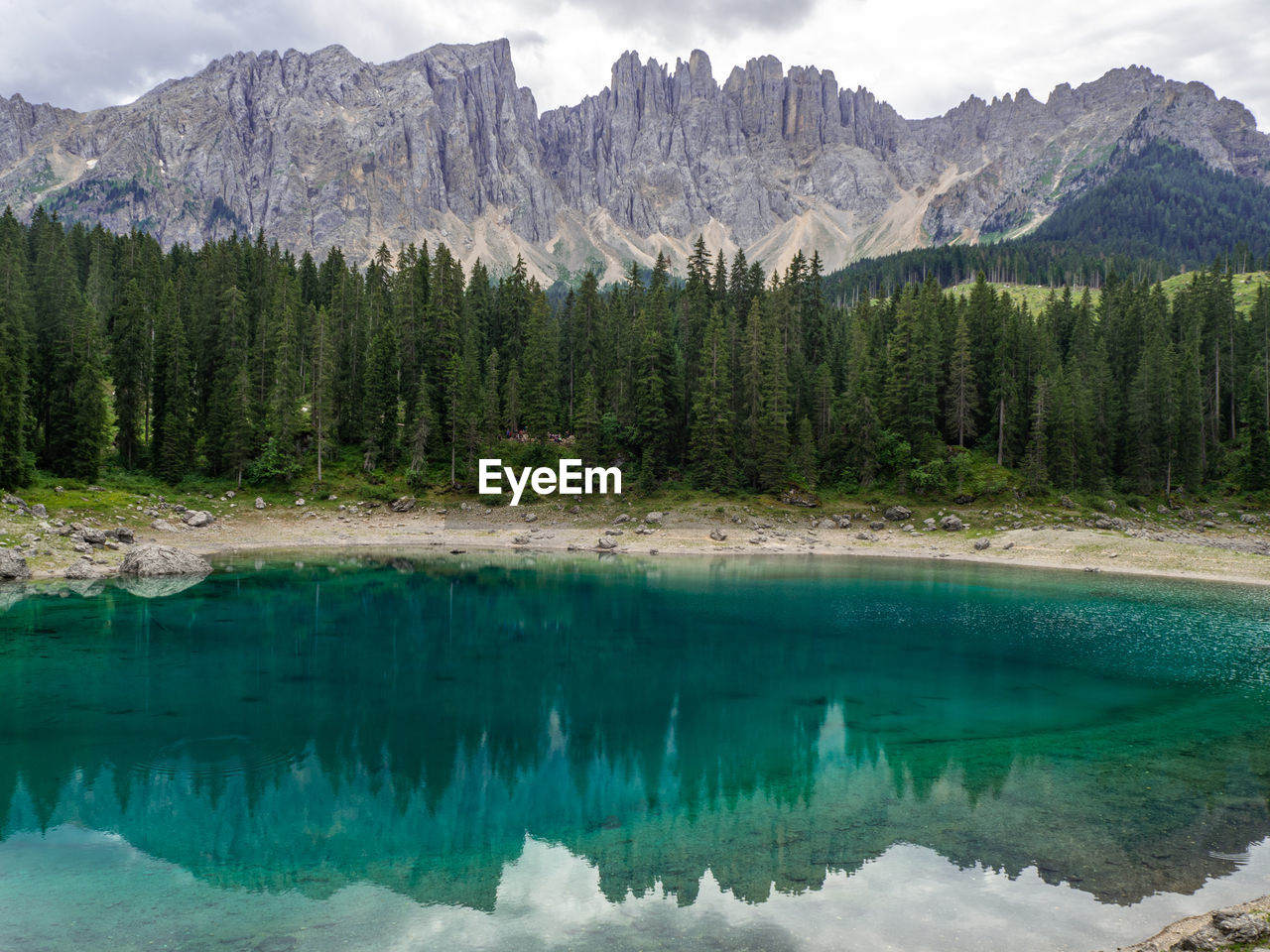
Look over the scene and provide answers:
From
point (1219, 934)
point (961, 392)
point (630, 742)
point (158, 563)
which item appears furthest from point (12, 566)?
point (961, 392)

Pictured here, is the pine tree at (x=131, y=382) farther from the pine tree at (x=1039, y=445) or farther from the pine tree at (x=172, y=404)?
the pine tree at (x=1039, y=445)

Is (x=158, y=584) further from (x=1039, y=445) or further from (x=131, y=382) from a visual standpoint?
(x=1039, y=445)

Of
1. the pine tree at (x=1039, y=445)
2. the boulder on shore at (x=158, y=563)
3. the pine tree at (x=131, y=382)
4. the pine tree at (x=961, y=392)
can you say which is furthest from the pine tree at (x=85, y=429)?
the pine tree at (x=1039, y=445)

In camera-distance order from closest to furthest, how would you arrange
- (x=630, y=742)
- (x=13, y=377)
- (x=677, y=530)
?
1. (x=630, y=742)
2. (x=13, y=377)
3. (x=677, y=530)

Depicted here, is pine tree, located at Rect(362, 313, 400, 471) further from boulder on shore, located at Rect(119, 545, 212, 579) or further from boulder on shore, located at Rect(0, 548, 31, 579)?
boulder on shore, located at Rect(0, 548, 31, 579)

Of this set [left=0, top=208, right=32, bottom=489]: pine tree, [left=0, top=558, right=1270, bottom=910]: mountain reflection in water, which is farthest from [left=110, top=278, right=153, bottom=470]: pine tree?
[left=0, top=558, right=1270, bottom=910]: mountain reflection in water

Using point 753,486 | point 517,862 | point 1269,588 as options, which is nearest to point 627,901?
point 517,862

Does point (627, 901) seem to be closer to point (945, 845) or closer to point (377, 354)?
point (945, 845)
